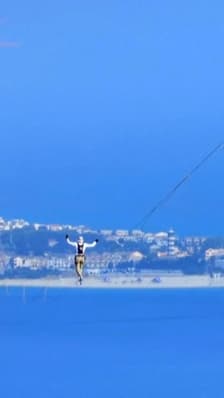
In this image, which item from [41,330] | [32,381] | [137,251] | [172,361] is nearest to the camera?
[137,251]

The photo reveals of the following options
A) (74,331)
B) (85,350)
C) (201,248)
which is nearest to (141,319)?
(74,331)

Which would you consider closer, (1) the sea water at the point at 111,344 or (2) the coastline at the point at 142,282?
(1) the sea water at the point at 111,344

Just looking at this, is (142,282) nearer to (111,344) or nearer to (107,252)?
(111,344)

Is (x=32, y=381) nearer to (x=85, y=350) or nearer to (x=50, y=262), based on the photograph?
(x=50, y=262)

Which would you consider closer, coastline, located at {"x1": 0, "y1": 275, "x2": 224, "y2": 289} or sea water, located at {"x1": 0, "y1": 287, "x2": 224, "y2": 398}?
sea water, located at {"x1": 0, "y1": 287, "x2": 224, "y2": 398}
